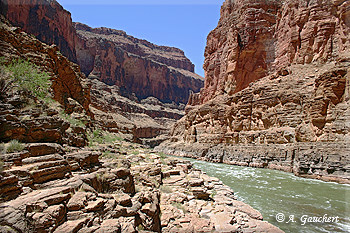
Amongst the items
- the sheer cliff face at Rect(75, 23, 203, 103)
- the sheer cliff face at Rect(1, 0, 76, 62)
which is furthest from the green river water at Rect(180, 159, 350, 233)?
the sheer cliff face at Rect(75, 23, 203, 103)

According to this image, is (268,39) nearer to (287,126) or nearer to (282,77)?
(282,77)

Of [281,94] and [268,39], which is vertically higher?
[268,39]

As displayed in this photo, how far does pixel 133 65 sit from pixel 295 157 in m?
105

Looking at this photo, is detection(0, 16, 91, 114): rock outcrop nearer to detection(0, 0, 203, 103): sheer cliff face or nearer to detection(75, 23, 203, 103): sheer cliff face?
detection(0, 0, 203, 103): sheer cliff face

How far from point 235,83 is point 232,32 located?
1471cm

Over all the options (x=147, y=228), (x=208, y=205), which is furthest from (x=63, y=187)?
(x=208, y=205)

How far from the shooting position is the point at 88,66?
9600 cm

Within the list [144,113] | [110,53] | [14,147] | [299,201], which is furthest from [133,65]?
[14,147]

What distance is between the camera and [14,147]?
480 centimetres

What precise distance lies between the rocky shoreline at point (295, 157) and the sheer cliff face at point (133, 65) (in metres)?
78.6

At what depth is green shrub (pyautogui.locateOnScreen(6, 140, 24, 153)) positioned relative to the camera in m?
4.73

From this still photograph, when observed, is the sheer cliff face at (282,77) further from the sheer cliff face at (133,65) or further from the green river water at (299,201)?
the sheer cliff face at (133,65)

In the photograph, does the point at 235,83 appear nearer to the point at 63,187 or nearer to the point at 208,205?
the point at 208,205

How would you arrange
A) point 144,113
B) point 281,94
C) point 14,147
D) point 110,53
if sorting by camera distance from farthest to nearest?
point 110,53
point 144,113
point 281,94
point 14,147
